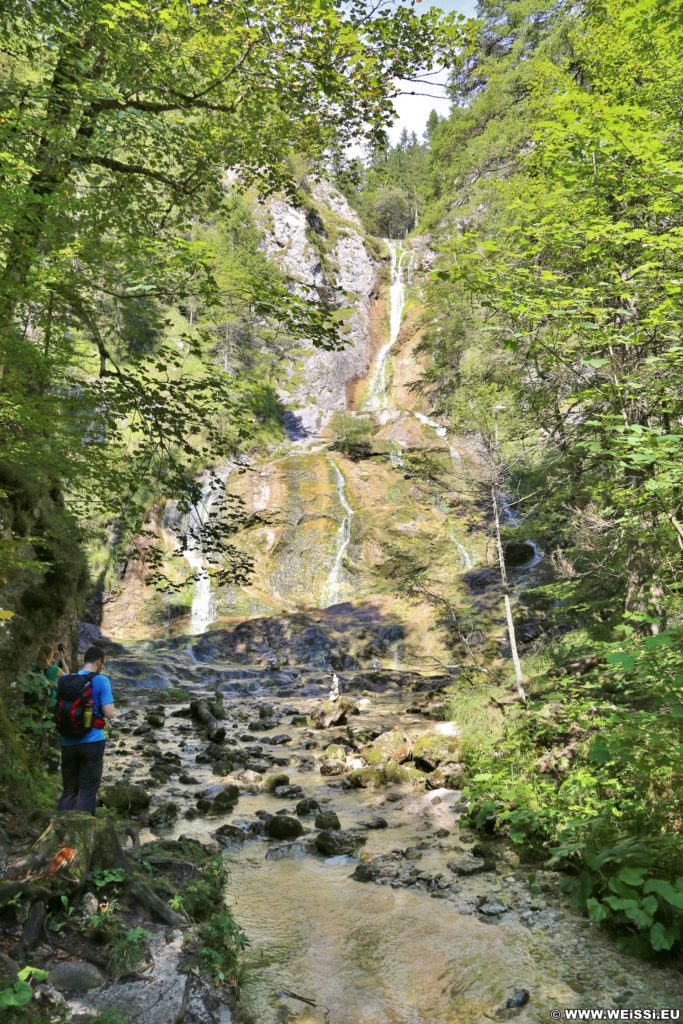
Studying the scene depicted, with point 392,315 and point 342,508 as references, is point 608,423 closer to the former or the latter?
point 342,508

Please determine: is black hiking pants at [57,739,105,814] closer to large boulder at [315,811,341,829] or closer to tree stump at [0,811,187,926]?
tree stump at [0,811,187,926]

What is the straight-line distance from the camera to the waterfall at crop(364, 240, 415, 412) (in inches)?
2069

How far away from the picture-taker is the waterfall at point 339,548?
2912 centimetres

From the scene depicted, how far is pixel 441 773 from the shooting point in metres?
9.99

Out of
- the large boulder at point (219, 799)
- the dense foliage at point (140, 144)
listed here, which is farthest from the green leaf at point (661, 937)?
the large boulder at point (219, 799)

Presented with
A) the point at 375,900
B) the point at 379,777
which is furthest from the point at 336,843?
the point at 379,777

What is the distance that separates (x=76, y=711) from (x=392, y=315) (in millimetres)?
60946

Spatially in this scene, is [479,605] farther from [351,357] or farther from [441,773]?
[351,357]

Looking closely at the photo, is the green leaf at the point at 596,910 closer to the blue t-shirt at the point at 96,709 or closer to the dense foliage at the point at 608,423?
the dense foliage at the point at 608,423

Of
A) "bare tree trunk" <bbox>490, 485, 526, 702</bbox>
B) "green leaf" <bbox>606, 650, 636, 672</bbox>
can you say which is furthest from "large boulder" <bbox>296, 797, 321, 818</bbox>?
"green leaf" <bbox>606, 650, 636, 672</bbox>

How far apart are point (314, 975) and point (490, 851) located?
313 centimetres

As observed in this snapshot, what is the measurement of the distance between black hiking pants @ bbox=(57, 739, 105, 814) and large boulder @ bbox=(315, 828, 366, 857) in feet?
10.9

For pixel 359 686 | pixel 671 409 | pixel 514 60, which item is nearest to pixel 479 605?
pixel 359 686

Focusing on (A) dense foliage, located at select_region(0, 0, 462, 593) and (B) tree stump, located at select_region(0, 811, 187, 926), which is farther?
(A) dense foliage, located at select_region(0, 0, 462, 593)
